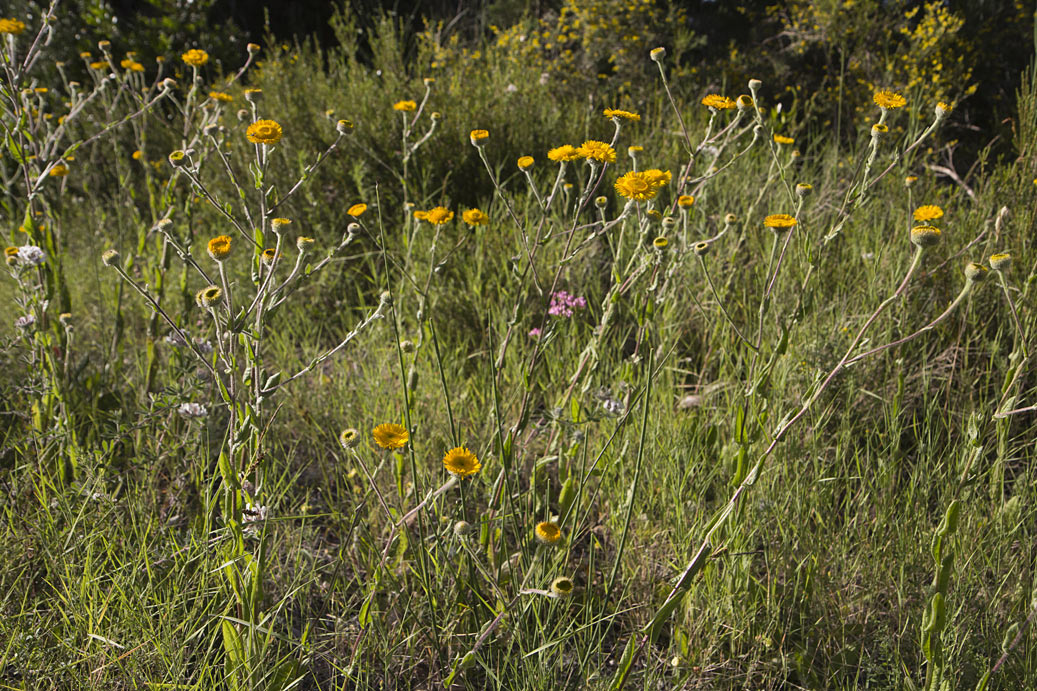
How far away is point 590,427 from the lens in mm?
1861

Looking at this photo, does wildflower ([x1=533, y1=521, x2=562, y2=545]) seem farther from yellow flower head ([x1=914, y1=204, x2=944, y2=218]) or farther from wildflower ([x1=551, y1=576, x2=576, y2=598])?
yellow flower head ([x1=914, y1=204, x2=944, y2=218])

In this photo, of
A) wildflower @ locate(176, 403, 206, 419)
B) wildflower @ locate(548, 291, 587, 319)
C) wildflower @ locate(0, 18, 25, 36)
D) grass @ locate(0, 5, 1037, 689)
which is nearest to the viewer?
grass @ locate(0, 5, 1037, 689)

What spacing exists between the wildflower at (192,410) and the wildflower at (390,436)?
20.4 inches

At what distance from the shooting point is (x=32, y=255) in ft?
4.93

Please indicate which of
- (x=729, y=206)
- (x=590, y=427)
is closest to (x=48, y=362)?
(x=590, y=427)

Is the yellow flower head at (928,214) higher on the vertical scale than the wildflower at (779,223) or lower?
lower

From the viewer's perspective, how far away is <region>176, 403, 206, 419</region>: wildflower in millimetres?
1453

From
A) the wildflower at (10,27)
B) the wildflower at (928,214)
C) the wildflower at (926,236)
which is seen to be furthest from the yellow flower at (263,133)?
the wildflower at (928,214)

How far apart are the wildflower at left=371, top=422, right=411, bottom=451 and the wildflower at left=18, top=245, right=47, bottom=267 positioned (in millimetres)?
931

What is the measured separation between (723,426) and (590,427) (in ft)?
1.09

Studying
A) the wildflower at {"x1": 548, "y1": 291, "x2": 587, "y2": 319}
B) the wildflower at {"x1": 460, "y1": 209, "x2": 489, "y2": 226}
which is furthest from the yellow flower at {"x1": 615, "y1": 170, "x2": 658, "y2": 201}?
the wildflower at {"x1": 548, "y1": 291, "x2": 587, "y2": 319}

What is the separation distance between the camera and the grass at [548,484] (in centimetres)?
117

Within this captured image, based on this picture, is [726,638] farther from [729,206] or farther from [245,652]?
[729,206]

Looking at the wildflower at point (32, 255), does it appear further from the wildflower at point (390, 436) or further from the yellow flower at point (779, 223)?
the yellow flower at point (779, 223)
